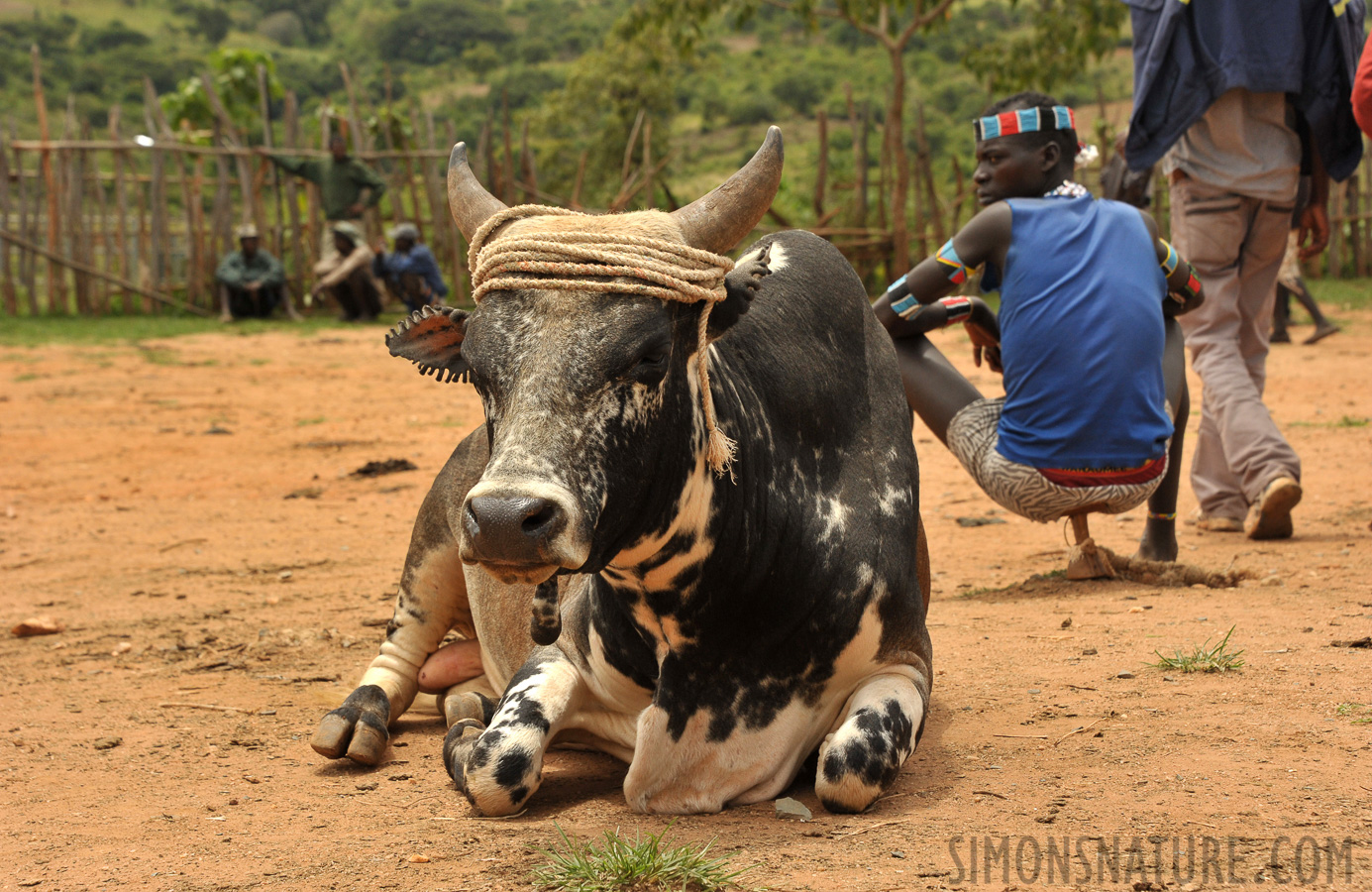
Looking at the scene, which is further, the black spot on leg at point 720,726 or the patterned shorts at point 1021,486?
the patterned shorts at point 1021,486

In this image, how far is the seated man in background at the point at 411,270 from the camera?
17.0 metres

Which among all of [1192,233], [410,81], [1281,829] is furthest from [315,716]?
[410,81]

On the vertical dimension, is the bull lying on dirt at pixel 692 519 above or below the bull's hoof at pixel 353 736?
above

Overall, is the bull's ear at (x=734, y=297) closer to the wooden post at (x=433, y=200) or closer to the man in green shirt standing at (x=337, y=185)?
the man in green shirt standing at (x=337, y=185)

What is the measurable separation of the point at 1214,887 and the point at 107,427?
28.8 feet

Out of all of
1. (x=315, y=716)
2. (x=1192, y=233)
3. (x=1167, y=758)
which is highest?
(x=1192, y=233)

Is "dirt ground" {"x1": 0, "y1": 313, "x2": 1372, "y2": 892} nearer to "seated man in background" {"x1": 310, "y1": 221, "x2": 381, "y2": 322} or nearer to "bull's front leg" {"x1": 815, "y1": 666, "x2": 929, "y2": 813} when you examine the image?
"bull's front leg" {"x1": 815, "y1": 666, "x2": 929, "y2": 813}

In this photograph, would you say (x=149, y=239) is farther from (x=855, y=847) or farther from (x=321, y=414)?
(x=855, y=847)

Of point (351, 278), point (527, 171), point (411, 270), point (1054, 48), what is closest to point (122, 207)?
point (351, 278)

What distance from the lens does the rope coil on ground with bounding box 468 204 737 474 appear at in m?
2.50

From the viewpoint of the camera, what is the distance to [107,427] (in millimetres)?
9297

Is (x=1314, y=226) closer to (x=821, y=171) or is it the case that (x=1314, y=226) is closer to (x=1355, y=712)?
(x=1355, y=712)

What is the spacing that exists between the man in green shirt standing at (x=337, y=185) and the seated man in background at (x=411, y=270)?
0.55 metres

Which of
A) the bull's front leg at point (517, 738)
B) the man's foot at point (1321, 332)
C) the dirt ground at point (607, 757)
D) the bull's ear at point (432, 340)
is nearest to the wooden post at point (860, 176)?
the man's foot at point (1321, 332)
